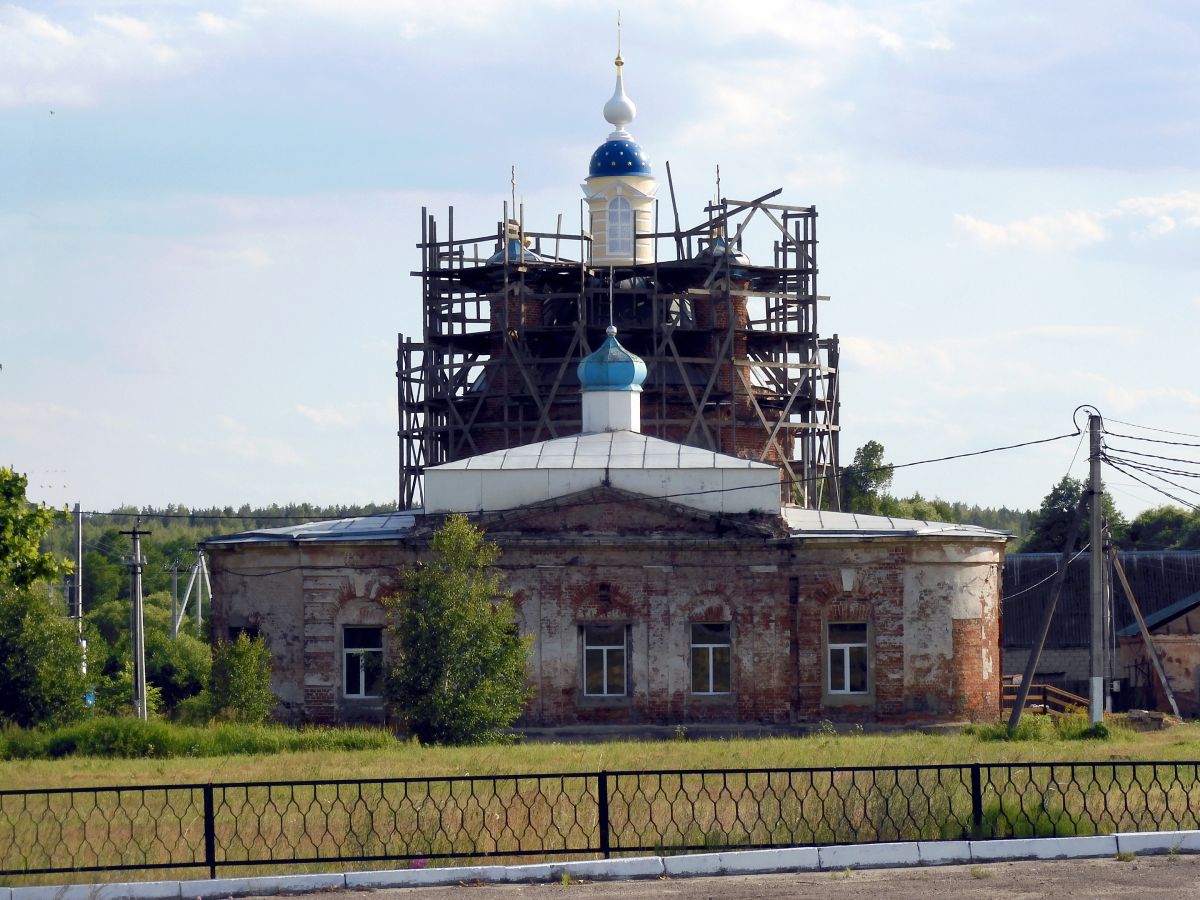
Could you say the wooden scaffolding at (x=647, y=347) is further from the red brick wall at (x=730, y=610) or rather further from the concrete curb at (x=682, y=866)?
the concrete curb at (x=682, y=866)

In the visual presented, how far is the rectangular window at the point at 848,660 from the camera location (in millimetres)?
27297

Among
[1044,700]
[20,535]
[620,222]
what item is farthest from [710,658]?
[620,222]

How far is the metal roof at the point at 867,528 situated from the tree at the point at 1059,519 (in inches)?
1122

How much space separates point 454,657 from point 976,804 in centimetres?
1229

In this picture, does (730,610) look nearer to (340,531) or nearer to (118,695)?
(340,531)

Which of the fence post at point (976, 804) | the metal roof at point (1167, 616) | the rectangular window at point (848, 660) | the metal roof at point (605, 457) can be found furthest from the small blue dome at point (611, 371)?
the fence post at point (976, 804)

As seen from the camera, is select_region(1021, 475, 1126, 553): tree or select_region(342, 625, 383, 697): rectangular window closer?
→ select_region(342, 625, 383, 697): rectangular window

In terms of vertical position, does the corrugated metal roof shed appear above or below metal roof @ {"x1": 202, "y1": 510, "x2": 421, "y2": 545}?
below

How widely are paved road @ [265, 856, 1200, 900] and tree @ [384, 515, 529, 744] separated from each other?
11.8 meters

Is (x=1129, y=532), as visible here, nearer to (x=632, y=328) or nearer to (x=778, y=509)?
(x=632, y=328)

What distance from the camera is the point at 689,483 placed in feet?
90.5

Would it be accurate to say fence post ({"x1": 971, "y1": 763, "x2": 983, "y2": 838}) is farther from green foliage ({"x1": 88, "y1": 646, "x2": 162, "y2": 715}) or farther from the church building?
green foliage ({"x1": 88, "y1": 646, "x2": 162, "y2": 715})

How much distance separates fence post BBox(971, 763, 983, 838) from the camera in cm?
1321

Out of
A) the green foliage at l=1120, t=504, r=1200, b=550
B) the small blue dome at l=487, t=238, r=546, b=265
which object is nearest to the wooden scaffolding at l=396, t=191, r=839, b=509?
the small blue dome at l=487, t=238, r=546, b=265
